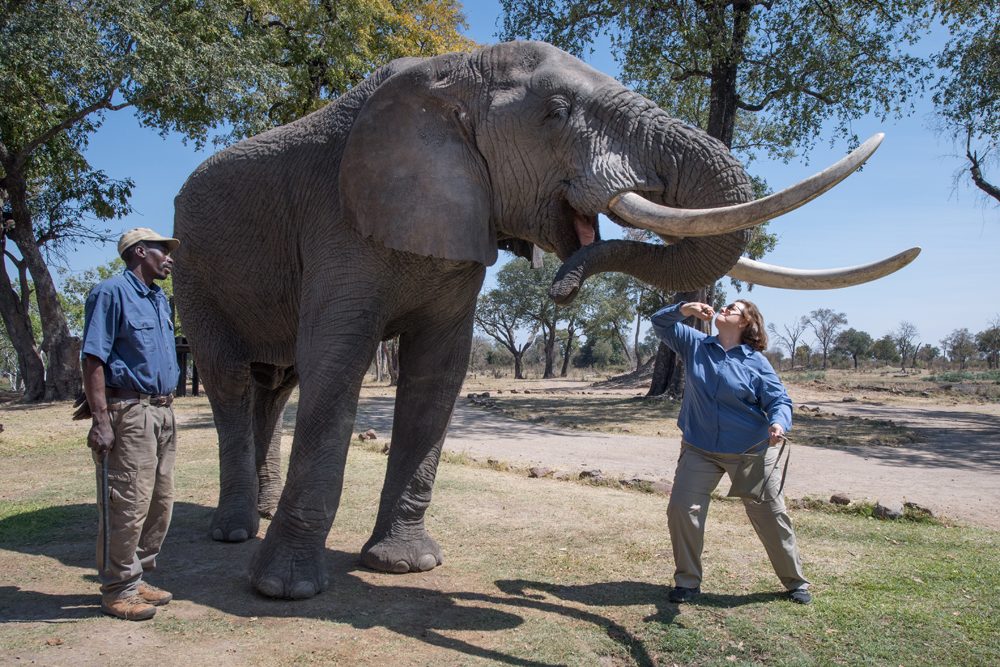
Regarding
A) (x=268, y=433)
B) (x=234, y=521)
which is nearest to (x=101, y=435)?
(x=234, y=521)

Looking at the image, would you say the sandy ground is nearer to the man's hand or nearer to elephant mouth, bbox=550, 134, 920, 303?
elephant mouth, bbox=550, 134, 920, 303

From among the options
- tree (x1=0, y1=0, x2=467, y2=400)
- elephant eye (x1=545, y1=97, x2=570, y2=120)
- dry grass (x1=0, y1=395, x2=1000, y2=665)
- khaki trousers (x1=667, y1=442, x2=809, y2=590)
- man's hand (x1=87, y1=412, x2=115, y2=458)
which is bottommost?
dry grass (x1=0, y1=395, x2=1000, y2=665)

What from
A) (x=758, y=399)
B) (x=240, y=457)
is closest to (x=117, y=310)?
(x=240, y=457)

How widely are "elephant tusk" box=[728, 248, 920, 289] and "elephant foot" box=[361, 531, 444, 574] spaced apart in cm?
259

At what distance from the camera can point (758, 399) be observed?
4422 millimetres

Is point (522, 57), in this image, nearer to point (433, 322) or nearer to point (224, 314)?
point (433, 322)

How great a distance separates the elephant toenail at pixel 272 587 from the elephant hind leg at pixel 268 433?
207cm

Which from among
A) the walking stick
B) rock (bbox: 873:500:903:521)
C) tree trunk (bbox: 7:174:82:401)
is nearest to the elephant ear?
the walking stick

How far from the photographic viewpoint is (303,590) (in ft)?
14.0

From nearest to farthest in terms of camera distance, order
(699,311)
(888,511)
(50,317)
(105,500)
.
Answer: (105,500)
(699,311)
(888,511)
(50,317)

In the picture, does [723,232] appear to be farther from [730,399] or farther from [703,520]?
[703,520]

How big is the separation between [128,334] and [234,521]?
2.21 meters

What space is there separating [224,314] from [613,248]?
9.69 ft

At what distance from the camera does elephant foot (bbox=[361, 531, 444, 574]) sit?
4.91m
